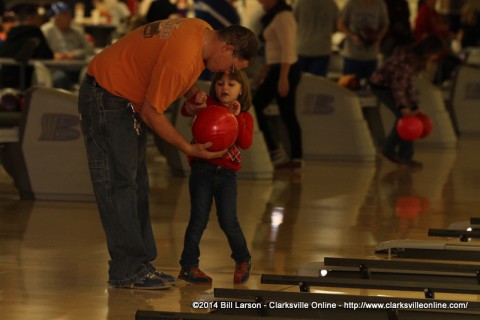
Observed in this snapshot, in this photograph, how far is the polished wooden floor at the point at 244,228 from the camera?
6371 mm

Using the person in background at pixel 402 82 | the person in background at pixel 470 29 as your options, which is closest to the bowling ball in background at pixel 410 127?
the person in background at pixel 402 82

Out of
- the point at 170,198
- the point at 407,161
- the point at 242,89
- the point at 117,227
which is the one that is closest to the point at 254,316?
the point at 117,227

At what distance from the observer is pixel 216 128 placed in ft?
21.0

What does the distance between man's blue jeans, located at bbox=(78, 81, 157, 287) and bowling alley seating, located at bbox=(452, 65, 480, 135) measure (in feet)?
36.4

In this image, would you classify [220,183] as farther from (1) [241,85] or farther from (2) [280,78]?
(2) [280,78]

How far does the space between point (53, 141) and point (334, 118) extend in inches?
174

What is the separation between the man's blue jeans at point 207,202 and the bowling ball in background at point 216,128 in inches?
11.9

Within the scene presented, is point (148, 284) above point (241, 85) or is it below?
below

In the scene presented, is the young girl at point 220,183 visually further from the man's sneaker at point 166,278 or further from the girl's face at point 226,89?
the man's sneaker at point 166,278

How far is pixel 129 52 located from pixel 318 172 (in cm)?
635

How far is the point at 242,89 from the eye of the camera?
6812 millimetres

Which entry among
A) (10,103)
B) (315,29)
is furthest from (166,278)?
(315,29)

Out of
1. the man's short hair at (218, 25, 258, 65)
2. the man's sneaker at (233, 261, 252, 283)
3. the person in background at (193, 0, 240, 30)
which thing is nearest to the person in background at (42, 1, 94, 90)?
the person in background at (193, 0, 240, 30)

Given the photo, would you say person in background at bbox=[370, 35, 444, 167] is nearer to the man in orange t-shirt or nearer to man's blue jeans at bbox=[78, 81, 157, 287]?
A: the man in orange t-shirt
